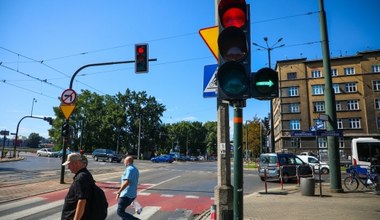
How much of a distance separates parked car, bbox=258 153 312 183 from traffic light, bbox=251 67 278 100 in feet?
51.8

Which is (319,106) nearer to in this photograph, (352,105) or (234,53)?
(352,105)

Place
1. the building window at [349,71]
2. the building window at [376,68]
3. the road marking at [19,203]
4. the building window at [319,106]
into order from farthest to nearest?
1. the building window at [319,106]
2. the building window at [349,71]
3. the building window at [376,68]
4. the road marking at [19,203]

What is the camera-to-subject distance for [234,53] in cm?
415

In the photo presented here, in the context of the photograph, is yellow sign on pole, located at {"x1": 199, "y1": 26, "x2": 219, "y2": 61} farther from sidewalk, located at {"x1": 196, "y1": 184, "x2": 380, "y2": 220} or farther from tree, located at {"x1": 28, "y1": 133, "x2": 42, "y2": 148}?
tree, located at {"x1": 28, "y1": 133, "x2": 42, "y2": 148}

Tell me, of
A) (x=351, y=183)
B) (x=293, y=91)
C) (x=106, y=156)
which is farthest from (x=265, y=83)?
(x=293, y=91)

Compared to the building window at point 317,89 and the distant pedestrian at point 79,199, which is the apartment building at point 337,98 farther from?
the distant pedestrian at point 79,199

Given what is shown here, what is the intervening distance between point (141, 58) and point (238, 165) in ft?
37.9

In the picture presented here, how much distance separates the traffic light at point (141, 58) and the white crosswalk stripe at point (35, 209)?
683 cm

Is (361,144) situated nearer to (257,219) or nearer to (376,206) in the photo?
(376,206)

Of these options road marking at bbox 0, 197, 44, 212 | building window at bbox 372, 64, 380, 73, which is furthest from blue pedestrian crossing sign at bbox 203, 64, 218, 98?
building window at bbox 372, 64, 380, 73

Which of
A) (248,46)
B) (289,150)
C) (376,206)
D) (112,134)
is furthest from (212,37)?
(112,134)

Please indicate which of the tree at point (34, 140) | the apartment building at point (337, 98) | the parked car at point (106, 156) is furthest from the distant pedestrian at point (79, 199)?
the tree at point (34, 140)

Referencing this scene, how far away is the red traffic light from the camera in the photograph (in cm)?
420

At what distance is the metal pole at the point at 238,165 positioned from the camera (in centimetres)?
412
